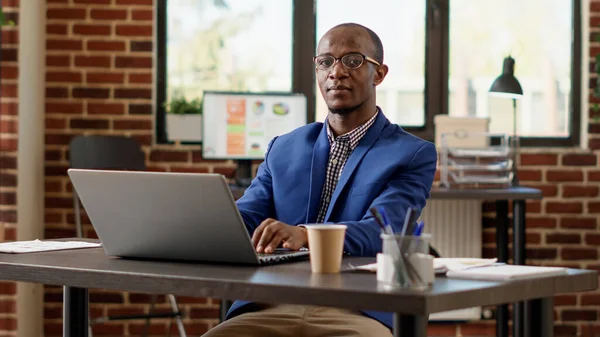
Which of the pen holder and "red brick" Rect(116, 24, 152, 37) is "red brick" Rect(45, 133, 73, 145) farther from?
the pen holder

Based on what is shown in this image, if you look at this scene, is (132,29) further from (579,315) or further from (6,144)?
(579,315)

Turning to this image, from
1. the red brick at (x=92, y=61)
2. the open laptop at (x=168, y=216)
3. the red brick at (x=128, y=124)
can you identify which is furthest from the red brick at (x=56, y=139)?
the open laptop at (x=168, y=216)

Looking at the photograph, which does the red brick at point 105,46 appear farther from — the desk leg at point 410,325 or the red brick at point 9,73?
the desk leg at point 410,325

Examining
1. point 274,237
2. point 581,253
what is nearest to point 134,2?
point 581,253

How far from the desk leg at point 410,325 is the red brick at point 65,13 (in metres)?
3.30

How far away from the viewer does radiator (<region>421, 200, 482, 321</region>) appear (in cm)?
429

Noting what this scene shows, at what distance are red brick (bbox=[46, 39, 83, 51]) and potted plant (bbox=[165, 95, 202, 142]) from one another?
52 centimetres

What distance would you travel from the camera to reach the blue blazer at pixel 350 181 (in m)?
2.06

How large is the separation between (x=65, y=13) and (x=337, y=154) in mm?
2468

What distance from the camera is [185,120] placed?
4.30 metres

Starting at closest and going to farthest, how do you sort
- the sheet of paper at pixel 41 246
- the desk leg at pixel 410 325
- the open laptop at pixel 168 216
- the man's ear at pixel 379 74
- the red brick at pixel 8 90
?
the desk leg at pixel 410 325 < the open laptop at pixel 168 216 < the sheet of paper at pixel 41 246 < the man's ear at pixel 379 74 < the red brick at pixel 8 90

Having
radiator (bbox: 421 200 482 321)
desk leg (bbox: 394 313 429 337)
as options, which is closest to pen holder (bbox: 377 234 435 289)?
desk leg (bbox: 394 313 429 337)

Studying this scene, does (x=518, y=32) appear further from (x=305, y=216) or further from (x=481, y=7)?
(x=305, y=216)

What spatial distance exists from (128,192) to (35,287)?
2683 mm
